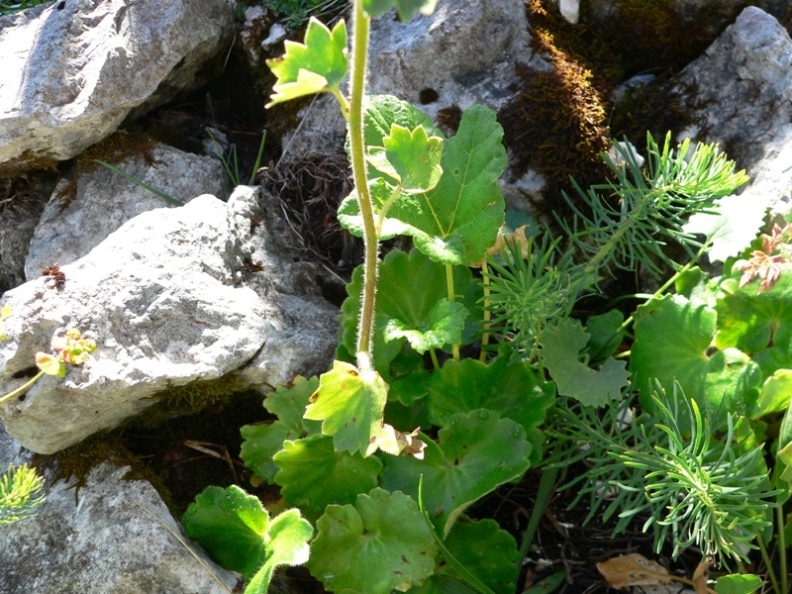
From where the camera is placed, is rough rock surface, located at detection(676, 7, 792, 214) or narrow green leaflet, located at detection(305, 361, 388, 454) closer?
narrow green leaflet, located at detection(305, 361, 388, 454)

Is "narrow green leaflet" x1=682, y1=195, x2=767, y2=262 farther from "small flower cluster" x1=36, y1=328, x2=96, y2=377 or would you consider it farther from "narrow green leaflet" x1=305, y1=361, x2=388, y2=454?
"small flower cluster" x1=36, y1=328, x2=96, y2=377

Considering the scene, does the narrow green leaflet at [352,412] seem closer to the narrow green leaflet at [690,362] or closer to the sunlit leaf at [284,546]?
the sunlit leaf at [284,546]

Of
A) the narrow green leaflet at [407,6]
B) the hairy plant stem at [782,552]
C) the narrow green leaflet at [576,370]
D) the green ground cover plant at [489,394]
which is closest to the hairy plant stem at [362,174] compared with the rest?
the green ground cover plant at [489,394]

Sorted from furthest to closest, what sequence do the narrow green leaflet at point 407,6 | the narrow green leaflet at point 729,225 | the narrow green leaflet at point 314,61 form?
the narrow green leaflet at point 729,225 → the narrow green leaflet at point 314,61 → the narrow green leaflet at point 407,6

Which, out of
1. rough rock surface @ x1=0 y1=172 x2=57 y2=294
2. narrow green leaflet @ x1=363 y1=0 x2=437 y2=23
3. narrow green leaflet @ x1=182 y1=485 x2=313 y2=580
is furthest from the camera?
rough rock surface @ x1=0 y1=172 x2=57 y2=294

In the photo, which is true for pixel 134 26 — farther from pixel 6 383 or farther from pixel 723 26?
pixel 723 26

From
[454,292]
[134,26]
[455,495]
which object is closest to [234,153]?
[134,26]

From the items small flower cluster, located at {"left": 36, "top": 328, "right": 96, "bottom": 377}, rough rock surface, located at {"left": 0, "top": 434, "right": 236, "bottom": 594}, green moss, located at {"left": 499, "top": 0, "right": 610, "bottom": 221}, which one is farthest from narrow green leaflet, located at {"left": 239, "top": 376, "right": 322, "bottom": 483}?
green moss, located at {"left": 499, "top": 0, "right": 610, "bottom": 221}

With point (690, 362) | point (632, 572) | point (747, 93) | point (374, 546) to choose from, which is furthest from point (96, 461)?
point (747, 93)
